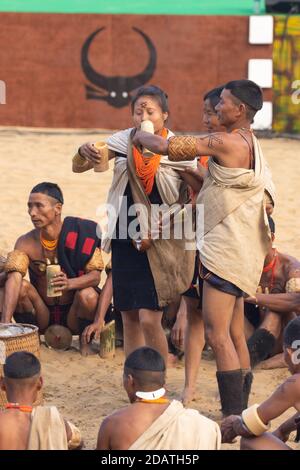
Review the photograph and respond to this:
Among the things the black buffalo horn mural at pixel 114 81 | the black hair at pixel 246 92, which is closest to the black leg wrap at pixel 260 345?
the black hair at pixel 246 92

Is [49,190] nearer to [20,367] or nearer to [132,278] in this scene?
[132,278]

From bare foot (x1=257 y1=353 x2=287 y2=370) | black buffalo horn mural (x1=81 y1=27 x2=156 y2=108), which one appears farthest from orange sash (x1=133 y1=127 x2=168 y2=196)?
black buffalo horn mural (x1=81 y1=27 x2=156 y2=108)

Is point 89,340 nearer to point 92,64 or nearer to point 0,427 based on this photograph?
point 0,427

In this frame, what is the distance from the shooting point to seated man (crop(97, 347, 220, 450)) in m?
5.20

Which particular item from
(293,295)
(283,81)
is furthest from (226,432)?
(283,81)

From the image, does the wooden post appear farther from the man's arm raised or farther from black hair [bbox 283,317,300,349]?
black hair [bbox 283,317,300,349]

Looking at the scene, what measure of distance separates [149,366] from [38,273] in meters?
2.97

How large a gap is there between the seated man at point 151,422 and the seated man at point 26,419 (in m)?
0.22

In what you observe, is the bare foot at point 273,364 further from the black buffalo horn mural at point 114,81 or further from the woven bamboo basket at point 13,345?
the black buffalo horn mural at point 114,81

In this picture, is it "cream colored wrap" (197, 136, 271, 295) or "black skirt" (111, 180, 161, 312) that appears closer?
"cream colored wrap" (197, 136, 271, 295)

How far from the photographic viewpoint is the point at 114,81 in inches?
687

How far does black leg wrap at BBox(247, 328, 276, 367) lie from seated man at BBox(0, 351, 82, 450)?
2.69 m

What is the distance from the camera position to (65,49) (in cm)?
1747

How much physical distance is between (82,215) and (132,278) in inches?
209
